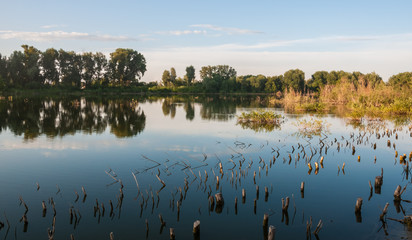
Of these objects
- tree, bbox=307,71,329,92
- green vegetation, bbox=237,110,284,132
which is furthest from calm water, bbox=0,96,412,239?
tree, bbox=307,71,329,92

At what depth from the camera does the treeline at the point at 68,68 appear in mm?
128750

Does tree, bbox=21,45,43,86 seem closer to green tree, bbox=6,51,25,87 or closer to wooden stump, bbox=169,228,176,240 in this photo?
green tree, bbox=6,51,25,87

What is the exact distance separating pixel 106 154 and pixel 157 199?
9925 mm

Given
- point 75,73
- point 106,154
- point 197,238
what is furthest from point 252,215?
point 75,73

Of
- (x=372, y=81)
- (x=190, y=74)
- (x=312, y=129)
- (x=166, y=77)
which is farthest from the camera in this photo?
(x=166, y=77)

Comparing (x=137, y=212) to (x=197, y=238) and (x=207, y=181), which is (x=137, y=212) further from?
(x=207, y=181)

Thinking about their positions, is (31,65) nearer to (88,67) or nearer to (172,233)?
(88,67)

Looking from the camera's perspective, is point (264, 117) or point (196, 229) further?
point (264, 117)

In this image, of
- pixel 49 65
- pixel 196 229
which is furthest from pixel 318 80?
pixel 196 229

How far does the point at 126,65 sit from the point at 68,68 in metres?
29.0

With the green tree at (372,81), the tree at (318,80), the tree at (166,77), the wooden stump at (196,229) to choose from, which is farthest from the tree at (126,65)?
the wooden stump at (196,229)

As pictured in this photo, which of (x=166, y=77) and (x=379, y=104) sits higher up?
(x=166, y=77)

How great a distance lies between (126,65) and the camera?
536ft

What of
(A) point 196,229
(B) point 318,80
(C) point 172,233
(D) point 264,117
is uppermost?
(B) point 318,80
